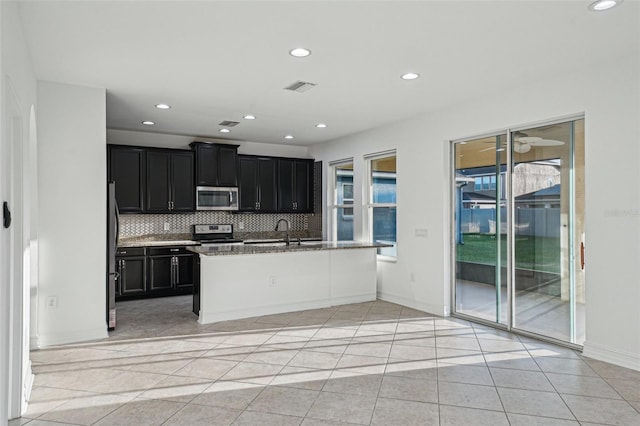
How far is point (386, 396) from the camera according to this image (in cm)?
311

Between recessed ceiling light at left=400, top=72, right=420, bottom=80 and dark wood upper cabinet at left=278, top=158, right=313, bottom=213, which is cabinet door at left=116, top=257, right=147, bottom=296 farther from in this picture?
recessed ceiling light at left=400, top=72, right=420, bottom=80

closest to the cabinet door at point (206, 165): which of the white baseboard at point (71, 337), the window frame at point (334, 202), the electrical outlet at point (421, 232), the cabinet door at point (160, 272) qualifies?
the cabinet door at point (160, 272)

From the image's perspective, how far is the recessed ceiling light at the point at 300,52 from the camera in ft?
11.6

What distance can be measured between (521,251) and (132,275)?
5.28 metres

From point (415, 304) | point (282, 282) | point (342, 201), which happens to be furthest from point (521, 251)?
point (342, 201)

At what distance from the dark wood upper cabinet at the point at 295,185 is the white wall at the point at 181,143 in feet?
1.30

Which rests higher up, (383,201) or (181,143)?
(181,143)

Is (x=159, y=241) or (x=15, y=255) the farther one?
(x=159, y=241)

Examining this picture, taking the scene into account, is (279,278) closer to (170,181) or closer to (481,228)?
(481,228)

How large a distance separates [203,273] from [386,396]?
280 centimetres

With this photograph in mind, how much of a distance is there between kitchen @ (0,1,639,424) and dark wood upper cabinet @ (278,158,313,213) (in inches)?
90.9

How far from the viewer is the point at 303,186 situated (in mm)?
8328

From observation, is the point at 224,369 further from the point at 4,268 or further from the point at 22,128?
the point at 22,128

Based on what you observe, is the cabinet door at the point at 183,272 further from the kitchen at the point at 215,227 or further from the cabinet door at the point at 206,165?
the cabinet door at the point at 206,165
